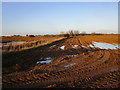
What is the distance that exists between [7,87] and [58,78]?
7.43ft

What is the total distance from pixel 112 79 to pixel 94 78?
864 mm

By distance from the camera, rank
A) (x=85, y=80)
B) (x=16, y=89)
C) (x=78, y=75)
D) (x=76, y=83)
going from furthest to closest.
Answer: (x=78, y=75) < (x=85, y=80) < (x=76, y=83) < (x=16, y=89)

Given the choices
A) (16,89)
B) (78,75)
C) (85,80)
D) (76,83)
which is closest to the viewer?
(16,89)

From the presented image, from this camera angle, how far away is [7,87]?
3.45 meters

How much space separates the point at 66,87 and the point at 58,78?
74 cm

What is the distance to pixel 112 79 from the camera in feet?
12.9

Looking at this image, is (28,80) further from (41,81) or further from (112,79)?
(112,79)

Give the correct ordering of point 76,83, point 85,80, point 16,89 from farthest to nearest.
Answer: point 85,80
point 76,83
point 16,89

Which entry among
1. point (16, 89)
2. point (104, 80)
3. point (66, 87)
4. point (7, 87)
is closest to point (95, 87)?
point (104, 80)

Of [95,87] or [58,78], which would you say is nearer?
[95,87]

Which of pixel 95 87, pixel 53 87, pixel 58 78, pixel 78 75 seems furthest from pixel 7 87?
pixel 95 87

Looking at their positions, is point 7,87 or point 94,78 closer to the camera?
point 7,87

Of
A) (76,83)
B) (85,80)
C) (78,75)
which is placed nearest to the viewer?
(76,83)

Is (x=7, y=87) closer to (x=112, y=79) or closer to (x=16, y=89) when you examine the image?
(x=16, y=89)
